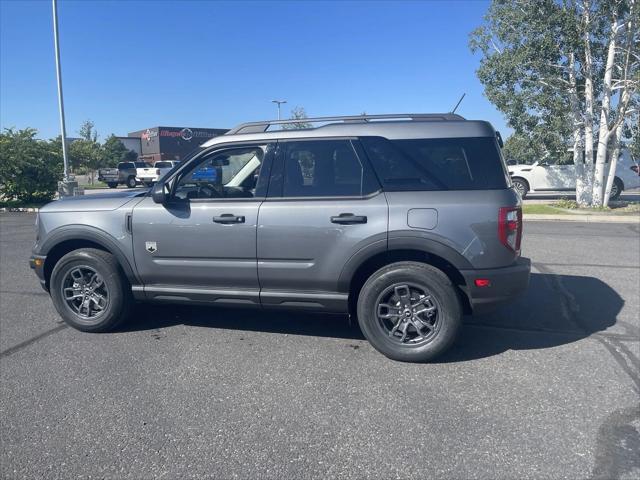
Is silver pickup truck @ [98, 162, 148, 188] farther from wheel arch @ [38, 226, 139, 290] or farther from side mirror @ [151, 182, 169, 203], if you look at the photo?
side mirror @ [151, 182, 169, 203]

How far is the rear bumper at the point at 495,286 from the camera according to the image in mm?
4090

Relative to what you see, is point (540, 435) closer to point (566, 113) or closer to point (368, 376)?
point (368, 376)

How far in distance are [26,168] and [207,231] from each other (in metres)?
17.8

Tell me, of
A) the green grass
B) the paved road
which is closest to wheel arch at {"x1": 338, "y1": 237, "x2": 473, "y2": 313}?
the paved road

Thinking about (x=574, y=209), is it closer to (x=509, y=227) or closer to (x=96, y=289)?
(x=509, y=227)

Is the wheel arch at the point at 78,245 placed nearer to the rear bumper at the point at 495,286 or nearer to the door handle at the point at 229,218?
the door handle at the point at 229,218

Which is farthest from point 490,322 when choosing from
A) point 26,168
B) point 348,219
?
point 26,168

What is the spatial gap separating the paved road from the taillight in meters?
1.02

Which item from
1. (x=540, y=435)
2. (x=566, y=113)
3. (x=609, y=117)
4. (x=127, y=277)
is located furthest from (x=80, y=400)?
(x=609, y=117)

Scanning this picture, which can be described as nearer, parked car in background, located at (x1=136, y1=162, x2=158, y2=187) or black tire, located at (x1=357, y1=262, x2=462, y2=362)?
black tire, located at (x1=357, y1=262, x2=462, y2=362)

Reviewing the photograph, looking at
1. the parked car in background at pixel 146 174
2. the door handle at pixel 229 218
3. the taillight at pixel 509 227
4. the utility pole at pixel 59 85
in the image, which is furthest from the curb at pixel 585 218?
the parked car in background at pixel 146 174

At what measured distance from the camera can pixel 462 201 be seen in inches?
161

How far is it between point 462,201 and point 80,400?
10.7 ft

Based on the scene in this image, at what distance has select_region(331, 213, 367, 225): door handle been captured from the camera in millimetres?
4238
